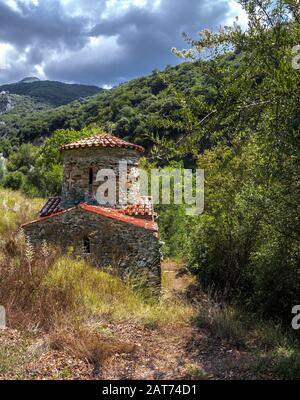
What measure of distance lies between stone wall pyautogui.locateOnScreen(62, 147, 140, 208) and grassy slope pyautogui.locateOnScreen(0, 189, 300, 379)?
5479 millimetres

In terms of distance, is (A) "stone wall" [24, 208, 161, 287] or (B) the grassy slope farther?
(A) "stone wall" [24, 208, 161, 287]

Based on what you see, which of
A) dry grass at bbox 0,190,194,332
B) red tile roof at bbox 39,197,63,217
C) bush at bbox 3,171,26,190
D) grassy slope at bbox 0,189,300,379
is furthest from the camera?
bush at bbox 3,171,26,190

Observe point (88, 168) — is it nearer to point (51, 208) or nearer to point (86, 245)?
point (51, 208)

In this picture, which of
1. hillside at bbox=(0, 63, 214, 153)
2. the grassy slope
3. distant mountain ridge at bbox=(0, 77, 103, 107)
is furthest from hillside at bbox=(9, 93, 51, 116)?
the grassy slope

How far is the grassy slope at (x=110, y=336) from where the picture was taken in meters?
5.33

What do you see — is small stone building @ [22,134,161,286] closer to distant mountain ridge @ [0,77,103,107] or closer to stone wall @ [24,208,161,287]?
stone wall @ [24,208,161,287]

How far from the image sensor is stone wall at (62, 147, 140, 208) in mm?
Result: 13969

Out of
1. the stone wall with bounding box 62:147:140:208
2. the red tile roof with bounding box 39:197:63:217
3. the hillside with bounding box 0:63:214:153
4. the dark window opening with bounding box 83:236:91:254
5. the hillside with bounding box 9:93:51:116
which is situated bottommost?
the dark window opening with bounding box 83:236:91:254

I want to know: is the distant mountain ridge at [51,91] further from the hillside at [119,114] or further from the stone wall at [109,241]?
the stone wall at [109,241]

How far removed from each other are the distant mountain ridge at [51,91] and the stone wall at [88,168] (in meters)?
103

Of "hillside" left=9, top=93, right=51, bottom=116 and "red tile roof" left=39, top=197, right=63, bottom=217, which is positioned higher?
"hillside" left=9, top=93, right=51, bottom=116

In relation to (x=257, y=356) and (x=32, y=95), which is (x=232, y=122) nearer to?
(x=257, y=356)

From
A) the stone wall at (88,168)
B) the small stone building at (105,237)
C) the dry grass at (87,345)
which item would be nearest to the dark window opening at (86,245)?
the small stone building at (105,237)

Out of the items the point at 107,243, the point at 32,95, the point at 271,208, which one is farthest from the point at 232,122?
the point at 32,95
